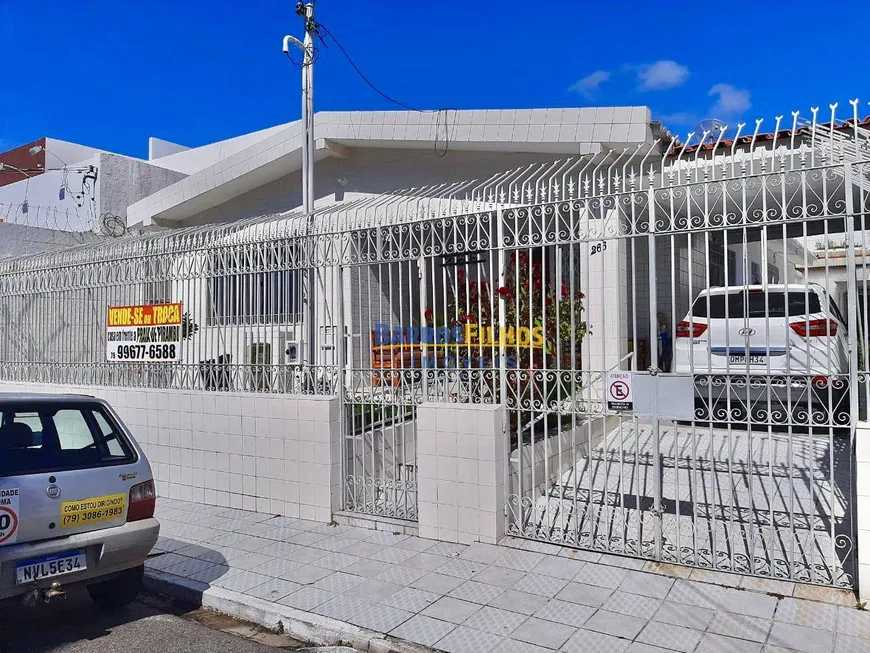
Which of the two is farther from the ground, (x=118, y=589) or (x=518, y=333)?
(x=518, y=333)

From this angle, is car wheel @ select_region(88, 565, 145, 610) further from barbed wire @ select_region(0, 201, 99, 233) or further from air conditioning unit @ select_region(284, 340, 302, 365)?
barbed wire @ select_region(0, 201, 99, 233)

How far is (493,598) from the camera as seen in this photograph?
15.4 feet

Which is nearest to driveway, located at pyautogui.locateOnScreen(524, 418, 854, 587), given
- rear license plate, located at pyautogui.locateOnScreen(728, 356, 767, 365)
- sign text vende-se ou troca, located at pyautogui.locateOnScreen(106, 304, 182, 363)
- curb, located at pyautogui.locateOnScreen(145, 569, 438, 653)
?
rear license plate, located at pyautogui.locateOnScreen(728, 356, 767, 365)

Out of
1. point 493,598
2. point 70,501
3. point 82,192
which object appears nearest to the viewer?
point 70,501

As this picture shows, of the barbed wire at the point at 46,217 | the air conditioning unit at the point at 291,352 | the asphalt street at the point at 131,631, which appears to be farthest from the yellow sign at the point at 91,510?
the barbed wire at the point at 46,217

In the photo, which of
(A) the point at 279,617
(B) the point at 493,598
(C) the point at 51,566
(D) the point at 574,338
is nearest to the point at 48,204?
(C) the point at 51,566

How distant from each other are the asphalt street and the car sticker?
510mm

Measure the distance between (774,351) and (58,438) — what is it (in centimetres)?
565

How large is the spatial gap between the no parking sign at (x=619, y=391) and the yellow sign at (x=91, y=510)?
12.0ft

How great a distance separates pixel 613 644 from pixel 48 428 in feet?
13.7

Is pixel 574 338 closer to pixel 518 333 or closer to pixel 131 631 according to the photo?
pixel 518 333

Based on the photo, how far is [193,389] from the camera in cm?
784

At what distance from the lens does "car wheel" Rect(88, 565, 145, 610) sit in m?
4.83

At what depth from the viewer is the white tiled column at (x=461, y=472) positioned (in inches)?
224
